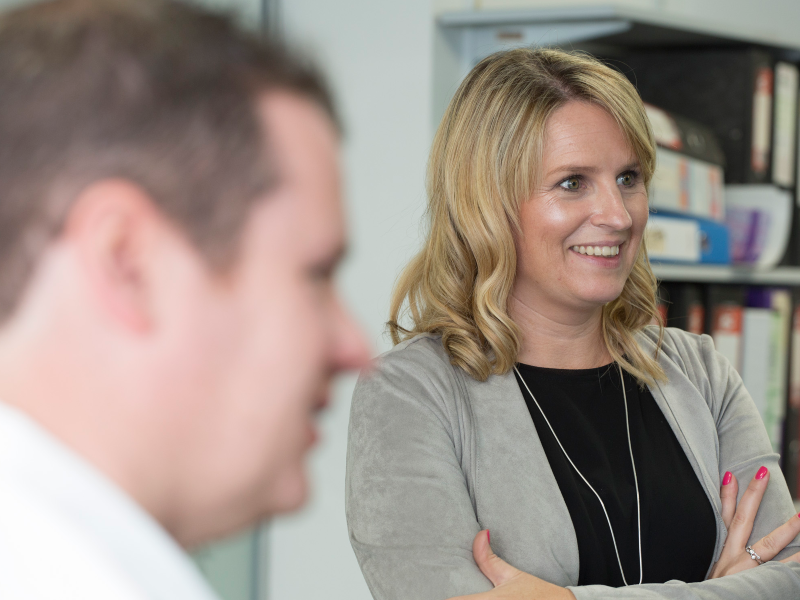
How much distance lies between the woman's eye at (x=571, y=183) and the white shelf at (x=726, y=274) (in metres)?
0.49

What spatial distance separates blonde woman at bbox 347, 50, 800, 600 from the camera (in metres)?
1.06

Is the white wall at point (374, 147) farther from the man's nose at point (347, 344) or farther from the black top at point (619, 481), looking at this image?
the man's nose at point (347, 344)

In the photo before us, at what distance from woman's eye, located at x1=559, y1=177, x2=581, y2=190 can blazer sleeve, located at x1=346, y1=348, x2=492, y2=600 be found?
330 millimetres

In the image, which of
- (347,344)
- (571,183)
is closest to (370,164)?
(571,183)

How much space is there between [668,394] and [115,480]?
1097 mm

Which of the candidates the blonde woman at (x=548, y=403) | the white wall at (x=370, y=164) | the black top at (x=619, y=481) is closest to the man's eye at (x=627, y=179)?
the blonde woman at (x=548, y=403)

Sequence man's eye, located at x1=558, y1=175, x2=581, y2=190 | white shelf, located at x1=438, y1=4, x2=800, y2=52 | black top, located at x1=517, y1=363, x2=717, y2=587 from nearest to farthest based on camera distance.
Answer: black top, located at x1=517, y1=363, x2=717, y2=587
man's eye, located at x1=558, y1=175, x2=581, y2=190
white shelf, located at x1=438, y1=4, x2=800, y2=52

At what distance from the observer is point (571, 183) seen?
122cm

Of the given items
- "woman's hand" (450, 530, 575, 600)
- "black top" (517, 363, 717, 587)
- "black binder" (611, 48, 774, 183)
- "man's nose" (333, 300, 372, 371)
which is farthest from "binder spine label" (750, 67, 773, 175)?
"man's nose" (333, 300, 372, 371)

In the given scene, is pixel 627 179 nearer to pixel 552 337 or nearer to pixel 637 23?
pixel 552 337

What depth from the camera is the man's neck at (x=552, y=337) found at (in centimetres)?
126

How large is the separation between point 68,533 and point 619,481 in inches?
38.8

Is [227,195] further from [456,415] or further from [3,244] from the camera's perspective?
[456,415]

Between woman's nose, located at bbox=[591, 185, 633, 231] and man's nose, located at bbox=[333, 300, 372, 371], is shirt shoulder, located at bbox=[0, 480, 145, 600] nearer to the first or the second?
man's nose, located at bbox=[333, 300, 372, 371]
